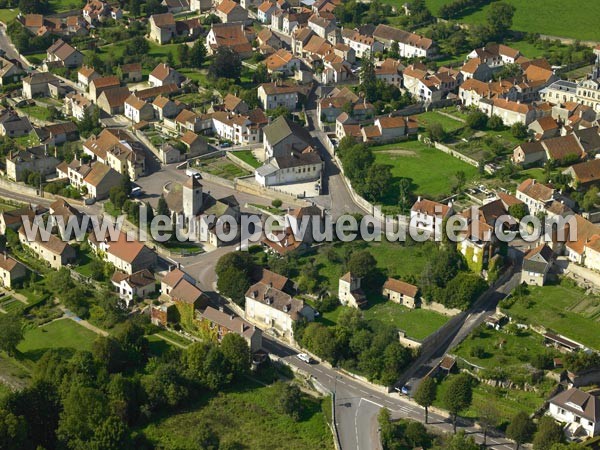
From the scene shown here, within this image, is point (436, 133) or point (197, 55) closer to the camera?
point (436, 133)

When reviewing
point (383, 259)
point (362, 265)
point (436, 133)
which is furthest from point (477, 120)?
point (362, 265)

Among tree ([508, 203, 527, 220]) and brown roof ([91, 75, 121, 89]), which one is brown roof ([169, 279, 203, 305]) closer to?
tree ([508, 203, 527, 220])

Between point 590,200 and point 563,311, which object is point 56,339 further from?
point 590,200

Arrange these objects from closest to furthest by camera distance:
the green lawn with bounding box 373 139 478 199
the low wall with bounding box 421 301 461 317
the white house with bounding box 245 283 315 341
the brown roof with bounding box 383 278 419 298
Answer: the white house with bounding box 245 283 315 341 → the low wall with bounding box 421 301 461 317 → the brown roof with bounding box 383 278 419 298 → the green lawn with bounding box 373 139 478 199

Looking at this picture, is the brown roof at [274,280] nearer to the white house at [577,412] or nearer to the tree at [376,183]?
the tree at [376,183]

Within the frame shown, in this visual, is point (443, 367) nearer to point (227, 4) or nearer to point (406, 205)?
point (406, 205)

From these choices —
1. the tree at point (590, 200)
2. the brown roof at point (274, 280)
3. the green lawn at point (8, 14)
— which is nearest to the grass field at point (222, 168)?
the brown roof at point (274, 280)

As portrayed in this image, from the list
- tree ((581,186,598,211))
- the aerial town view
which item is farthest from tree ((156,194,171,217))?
tree ((581,186,598,211))
